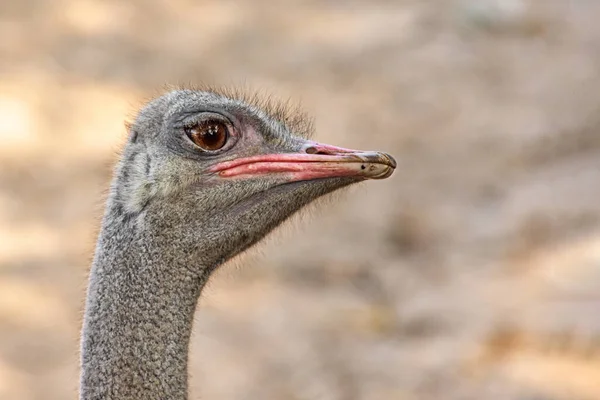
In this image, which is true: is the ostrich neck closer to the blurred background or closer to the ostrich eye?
the ostrich eye

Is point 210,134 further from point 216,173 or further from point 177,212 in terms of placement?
point 177,212

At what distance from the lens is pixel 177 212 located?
9.05 ft

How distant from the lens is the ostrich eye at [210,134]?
2818mm

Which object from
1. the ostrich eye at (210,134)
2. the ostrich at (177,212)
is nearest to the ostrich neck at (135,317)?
the ostrich at (177,212)

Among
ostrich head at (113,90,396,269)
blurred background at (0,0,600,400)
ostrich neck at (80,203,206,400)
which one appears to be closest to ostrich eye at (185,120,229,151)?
ostrich head at (113,90,396,269)

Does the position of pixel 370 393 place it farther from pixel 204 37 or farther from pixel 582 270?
pixel 204 37

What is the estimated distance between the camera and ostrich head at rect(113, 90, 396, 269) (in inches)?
108

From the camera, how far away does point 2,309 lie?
19.6ft

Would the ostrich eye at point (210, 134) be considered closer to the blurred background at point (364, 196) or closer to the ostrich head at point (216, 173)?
the ostrich head at point (216, 173)

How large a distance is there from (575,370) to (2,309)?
9.36 feet

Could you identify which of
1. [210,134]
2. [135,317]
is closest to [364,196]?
[210,134]

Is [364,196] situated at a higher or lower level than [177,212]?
higher

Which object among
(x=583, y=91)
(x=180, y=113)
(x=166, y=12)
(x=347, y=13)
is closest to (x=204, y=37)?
(x=166, y=12)

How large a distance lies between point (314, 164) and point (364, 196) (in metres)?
4.78
